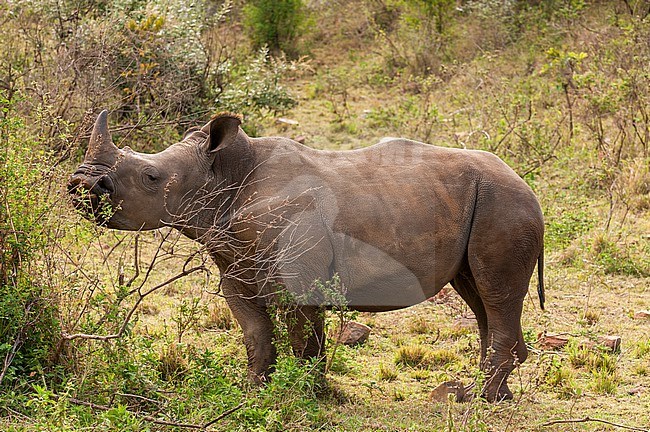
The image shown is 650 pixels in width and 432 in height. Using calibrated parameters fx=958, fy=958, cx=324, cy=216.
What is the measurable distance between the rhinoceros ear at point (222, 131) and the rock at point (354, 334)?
206cm

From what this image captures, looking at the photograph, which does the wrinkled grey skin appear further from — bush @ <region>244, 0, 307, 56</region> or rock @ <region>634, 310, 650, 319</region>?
bush @ <region>244, 0, 307, 56</region>

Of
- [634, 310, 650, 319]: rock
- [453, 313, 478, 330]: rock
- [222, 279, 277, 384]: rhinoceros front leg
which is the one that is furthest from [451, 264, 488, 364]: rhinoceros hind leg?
[634, 310, 650, 319]: rock

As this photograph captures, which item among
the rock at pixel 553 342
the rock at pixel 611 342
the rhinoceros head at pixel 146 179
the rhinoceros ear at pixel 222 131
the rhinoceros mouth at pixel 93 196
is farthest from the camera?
the rock at pixel 553 342

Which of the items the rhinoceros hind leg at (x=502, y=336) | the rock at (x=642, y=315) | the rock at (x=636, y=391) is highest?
the rhinoceros hind leg at (x=502, y=336)

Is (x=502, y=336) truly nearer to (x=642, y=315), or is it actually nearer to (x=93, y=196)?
(x=642, y=315)

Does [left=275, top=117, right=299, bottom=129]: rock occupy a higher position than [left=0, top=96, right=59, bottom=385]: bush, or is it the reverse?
[left=0, top=96, right=59, bottom=385]: bush

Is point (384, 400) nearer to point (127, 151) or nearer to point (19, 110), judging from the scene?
point (127, 151)

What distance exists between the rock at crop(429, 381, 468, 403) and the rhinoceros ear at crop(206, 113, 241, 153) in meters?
2.18

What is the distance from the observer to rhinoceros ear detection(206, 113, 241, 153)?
6.08 m

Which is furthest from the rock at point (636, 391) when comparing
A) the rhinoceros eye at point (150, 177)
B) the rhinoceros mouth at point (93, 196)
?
the rhinoceros mouth at point (93, 196)

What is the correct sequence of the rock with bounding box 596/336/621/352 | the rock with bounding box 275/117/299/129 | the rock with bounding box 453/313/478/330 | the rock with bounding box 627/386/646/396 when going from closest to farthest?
1. the rock with bounding box 627/386/646/396
2. the rock with bounding box 596/336/621/352
3. the rock with bounding box 453/313/478/330
4. the rock with bounding box 275/117/299/129

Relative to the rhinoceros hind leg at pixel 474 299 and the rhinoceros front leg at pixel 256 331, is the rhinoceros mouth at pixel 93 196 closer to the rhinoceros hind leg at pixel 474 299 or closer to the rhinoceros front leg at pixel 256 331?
the rhinoceros front leg at pixel 256 331

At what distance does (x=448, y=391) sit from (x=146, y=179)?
245 centimetres

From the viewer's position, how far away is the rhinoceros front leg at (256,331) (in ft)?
20.9
